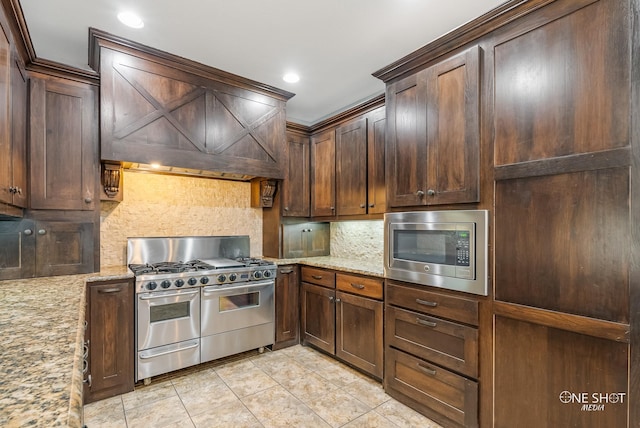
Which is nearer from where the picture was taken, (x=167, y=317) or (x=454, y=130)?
(x=454, y=130)

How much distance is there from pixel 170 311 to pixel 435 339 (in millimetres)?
2201

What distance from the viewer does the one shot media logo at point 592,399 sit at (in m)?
1.46

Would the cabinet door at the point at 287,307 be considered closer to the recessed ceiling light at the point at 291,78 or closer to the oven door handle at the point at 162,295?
the oven door handle at the point at 162,295

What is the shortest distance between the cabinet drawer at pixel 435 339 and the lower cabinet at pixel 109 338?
6.96 ft

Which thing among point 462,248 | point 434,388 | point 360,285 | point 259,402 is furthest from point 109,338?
point 462,248

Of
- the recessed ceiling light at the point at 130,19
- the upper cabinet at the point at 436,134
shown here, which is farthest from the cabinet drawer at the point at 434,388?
the recessed ceiling light at the point at 130,19

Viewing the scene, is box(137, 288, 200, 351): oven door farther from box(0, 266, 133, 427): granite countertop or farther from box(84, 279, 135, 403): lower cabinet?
box(0, 266, 133, 427): granite countertop

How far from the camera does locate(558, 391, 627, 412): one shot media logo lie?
4.79 feet

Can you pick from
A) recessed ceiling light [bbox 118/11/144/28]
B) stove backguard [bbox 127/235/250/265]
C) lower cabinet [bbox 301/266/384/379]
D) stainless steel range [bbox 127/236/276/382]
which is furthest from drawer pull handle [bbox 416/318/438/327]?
recessed ceiling light [bbox 118/11/144/28]

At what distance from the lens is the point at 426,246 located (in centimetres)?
228

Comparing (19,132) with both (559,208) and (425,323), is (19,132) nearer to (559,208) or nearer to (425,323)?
(425,323)

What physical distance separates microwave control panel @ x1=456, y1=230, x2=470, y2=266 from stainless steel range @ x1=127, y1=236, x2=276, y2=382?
1909 millimetres

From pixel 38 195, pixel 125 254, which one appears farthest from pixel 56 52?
pixel 125 254

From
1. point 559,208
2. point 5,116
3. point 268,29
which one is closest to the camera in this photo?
point 559,208
